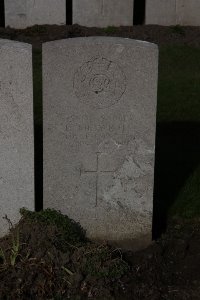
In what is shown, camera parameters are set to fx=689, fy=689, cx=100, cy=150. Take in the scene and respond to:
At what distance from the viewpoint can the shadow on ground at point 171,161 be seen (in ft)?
20.0

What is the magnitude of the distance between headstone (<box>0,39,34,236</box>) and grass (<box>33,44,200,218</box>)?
60.4 inches

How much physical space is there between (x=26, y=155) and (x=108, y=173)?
0.64 m

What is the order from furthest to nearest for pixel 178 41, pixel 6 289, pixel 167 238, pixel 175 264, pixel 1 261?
pixel 178 41, pixel 167 238, pixel 175 264, pixel 1 261, pixel 6 289

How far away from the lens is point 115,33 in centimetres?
1312

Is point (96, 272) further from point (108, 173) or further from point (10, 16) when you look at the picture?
point (10, 16)

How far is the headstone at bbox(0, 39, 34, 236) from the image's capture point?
4785 mm

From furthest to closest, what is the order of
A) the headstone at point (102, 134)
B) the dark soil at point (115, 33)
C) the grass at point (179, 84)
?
the dark soil at point (115, 33), the grass at point (179, 84), the headstone at point (102, 134)

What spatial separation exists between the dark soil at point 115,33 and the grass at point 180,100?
0.19 m

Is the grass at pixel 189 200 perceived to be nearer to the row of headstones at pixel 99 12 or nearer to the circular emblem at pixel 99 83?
the circular emblem at pixel 99 83

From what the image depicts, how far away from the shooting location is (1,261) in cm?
480

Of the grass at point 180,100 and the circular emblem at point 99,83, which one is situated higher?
the circular emblem at point 99,83

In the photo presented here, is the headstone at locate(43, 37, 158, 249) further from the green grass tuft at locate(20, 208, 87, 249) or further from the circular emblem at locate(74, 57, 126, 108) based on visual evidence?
the green grass tuft at locate(20, 208, 87, 249)

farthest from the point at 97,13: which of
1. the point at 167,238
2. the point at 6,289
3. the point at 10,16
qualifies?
the point at 6,289

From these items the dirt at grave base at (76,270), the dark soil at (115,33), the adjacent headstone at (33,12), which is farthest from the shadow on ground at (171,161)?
the adjacent headstone at (33,12)
